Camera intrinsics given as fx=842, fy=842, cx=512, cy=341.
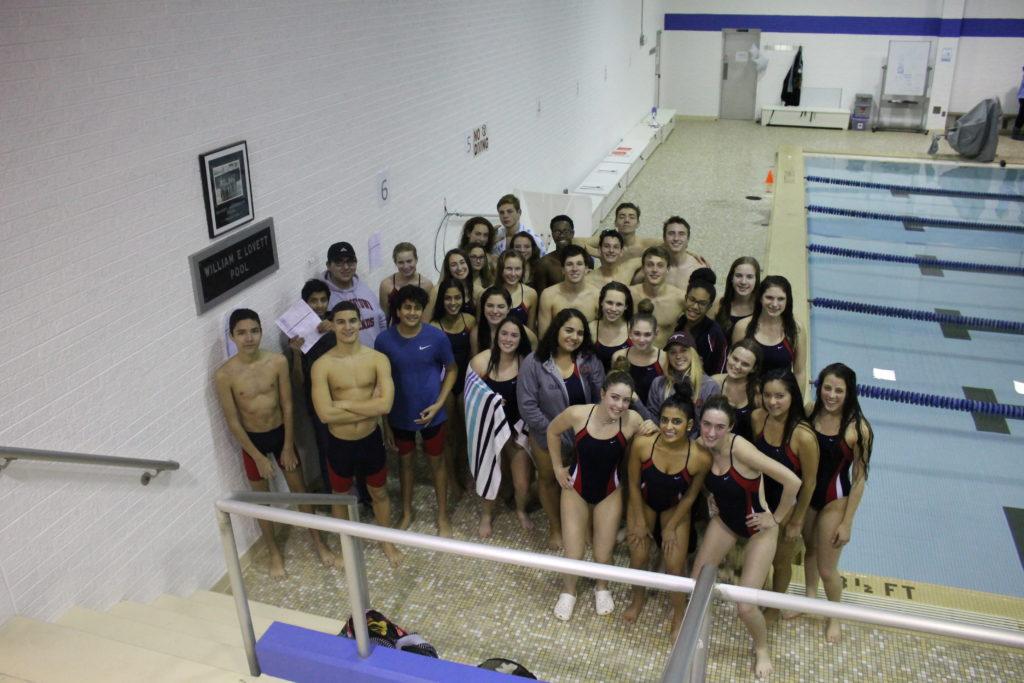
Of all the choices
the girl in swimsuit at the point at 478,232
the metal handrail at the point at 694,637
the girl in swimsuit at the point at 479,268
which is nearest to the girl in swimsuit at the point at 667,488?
the metal handrail at the point at 694,637

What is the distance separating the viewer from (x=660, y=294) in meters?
5.27

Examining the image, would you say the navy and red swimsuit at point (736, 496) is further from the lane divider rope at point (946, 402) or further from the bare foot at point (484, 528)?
the lane divider rope at point (946, 402)

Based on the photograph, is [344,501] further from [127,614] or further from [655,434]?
[655,434]

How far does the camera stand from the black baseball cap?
16.0 feet

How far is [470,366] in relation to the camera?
15.2ft

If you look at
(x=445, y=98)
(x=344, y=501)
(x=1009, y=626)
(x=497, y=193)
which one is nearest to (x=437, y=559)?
(x=344, y=501)

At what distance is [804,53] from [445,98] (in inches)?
485

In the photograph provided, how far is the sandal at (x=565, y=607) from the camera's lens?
13.2 ft

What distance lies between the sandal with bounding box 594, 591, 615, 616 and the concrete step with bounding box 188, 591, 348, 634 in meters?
1.22

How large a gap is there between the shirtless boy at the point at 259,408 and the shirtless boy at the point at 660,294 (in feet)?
7.20

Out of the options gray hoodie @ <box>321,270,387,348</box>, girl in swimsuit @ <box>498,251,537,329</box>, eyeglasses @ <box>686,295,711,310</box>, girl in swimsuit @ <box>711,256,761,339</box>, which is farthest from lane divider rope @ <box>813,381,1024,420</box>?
gray hoodie @ <box>321,270,387,348</box>

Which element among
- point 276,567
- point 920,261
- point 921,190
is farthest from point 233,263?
point 921,190

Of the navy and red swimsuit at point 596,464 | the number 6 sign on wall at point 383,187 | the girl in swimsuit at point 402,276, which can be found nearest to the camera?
the navy and red swimsuit at point 596,464

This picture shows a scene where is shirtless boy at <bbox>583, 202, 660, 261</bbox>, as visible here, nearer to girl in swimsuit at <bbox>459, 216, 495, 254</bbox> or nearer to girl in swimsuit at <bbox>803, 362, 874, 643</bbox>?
girl in swimsuit at <bbox>459, 216, 495, 254</bbox>
